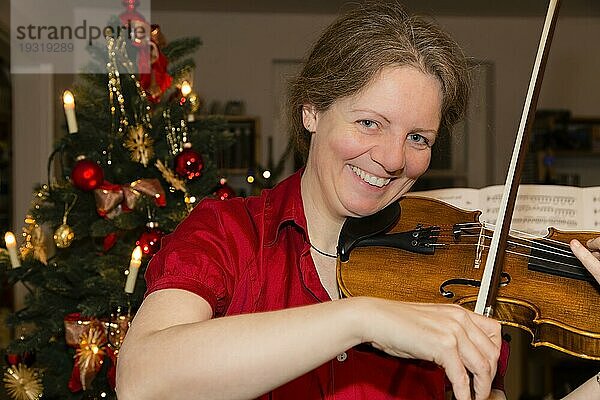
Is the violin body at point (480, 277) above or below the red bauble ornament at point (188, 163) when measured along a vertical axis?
below

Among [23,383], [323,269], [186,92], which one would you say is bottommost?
[23,383]

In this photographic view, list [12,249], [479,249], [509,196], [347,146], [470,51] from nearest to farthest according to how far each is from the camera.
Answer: [509,196] → [347,146] → [479,249] → [12,249] → [470,51]

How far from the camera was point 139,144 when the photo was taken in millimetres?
2236

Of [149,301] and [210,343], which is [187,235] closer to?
[149,301]

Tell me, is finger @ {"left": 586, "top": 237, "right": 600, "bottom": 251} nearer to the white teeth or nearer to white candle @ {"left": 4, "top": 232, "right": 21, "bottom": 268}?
the white teeth

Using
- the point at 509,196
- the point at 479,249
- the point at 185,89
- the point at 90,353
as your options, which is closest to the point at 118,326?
the point at 90,353

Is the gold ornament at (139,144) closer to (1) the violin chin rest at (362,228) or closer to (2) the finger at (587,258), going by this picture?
(1) the violin chin rest at (362,228)

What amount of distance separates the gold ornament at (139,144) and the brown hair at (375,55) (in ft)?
3.11

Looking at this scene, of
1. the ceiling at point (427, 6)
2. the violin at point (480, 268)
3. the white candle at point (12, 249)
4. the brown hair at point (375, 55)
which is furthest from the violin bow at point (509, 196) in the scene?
the ceiling at point (427, 6)

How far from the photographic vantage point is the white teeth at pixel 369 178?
1.24 m

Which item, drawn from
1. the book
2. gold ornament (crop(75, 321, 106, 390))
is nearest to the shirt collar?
the book

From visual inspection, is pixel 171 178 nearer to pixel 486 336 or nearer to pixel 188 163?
pixel 188 163

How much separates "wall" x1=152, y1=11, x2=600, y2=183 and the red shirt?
154 inches

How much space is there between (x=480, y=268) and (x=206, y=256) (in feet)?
1.61
